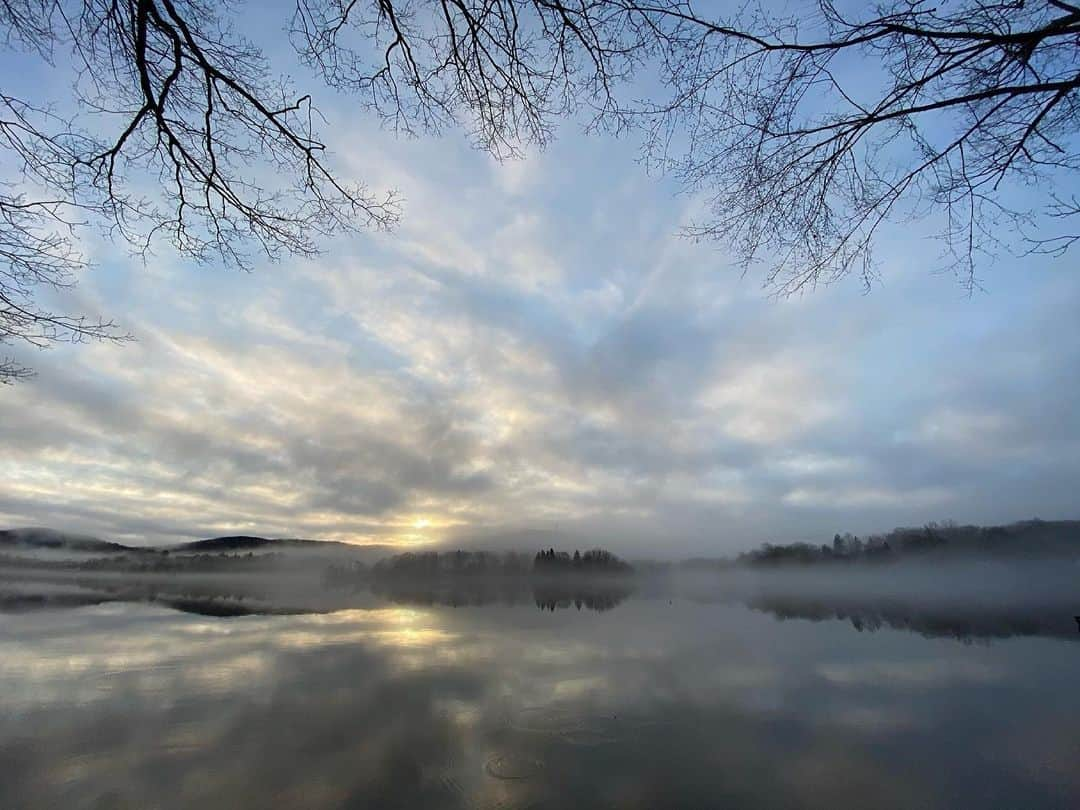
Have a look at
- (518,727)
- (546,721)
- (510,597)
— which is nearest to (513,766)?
(518,727)

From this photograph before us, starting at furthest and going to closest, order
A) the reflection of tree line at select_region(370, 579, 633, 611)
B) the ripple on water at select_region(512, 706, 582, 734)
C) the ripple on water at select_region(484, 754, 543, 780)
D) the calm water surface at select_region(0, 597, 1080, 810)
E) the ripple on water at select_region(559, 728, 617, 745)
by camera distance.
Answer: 1. the reflection of tree line at select_region(370, 579, 633, 611)
2. the ripple on water at select_region(512, 706, 582, 734)
3. the ripple on water at select_region(559, 728, 617, 745)
4. the ripple on water at select_region(484, 754, 543, 780)
5. the calm water surface at select_region(0, 597, 1080, 810)

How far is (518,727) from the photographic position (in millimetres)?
9352

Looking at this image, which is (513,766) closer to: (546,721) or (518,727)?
(518,727)

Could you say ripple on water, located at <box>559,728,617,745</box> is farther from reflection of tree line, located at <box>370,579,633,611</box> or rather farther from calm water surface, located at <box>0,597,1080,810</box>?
reflection of tree line, located at <box>370,579,633,611</box>

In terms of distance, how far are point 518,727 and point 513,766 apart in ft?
6.04

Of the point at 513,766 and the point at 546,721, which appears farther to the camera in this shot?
the point at 546,721

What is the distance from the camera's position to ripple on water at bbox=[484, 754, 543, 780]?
732cm

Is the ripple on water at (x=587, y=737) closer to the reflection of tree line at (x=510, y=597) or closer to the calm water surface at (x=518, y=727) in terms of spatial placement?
the calm water surface at (x=518, y=727)

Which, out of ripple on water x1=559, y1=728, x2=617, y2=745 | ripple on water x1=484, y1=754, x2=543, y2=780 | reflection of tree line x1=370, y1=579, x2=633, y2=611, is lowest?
reflection of tree line x1=370, y1=579, x2=633, y2=611

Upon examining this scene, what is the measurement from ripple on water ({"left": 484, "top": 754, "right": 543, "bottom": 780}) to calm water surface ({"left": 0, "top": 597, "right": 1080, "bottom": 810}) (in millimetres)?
42

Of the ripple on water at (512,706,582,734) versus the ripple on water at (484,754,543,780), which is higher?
the ripple on water at (484,754,543,780)

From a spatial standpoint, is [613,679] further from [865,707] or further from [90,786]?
[90,786]

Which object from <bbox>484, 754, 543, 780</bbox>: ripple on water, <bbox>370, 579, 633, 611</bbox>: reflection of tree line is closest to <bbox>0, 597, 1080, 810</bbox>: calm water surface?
<bbox>484, 754, 543, 780</bbox>: ripple on water

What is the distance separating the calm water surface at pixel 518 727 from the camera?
699 cm
